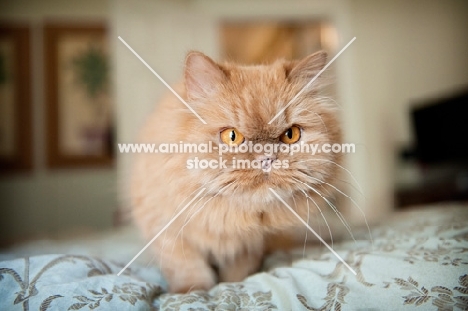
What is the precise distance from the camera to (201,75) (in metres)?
0.94

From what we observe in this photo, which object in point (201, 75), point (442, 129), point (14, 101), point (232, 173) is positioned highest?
point (14, 101)

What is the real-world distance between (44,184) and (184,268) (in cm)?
305

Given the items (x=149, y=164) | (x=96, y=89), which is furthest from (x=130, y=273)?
(x=96, y=89)

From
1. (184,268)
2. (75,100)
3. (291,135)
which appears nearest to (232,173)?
(291,135)

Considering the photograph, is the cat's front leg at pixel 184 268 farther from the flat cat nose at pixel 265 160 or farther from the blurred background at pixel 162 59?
the blurred background at pixel 162 59

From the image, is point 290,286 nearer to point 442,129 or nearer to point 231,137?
point 231,137

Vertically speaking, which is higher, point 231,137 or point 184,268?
point 231,137

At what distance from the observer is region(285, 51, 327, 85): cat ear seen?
948 millimetres

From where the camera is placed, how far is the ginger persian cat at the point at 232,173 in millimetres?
867

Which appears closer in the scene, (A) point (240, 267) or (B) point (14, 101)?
(A) point (240, 267)

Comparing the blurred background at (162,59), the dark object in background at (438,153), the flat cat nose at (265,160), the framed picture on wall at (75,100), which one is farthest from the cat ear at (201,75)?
the framed picture on wall at (75,100)

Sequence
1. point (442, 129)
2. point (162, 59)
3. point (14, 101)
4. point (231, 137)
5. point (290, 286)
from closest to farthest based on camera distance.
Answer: point (290, 286) < point (231, 137) < point (162, 59) < point (442, 129) < point (14, 101)

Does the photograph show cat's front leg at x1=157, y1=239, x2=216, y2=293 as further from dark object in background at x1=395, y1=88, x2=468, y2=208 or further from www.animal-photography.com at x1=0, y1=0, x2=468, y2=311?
dark object in background at x1=395, y1=88, x2=468, y2=208

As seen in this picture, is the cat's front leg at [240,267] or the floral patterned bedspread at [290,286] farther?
the cat's front leg at [240,267]
